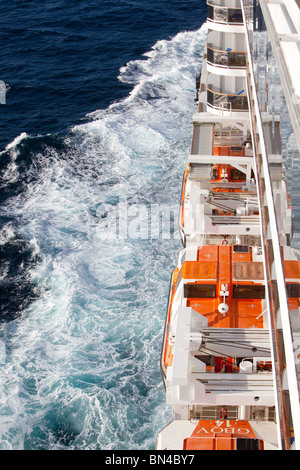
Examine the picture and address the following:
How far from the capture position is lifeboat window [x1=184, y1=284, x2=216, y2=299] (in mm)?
22922

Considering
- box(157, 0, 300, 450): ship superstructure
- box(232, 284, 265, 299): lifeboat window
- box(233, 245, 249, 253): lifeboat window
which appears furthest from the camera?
box(233, 245, 249, 253): lifeboat window

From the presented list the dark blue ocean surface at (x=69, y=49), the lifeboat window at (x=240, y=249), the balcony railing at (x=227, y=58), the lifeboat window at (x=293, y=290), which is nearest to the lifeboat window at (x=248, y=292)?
the lifeboat window at (x=240, y=249)

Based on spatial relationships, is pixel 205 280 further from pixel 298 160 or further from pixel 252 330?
pixel 298 160

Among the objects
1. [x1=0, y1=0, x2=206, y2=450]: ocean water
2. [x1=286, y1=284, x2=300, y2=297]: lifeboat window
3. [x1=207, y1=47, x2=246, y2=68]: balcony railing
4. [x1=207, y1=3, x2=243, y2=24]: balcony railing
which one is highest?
[x1=207, y1=3, x2=243, y2=24]: balcony railing

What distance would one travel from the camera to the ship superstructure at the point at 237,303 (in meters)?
13.9

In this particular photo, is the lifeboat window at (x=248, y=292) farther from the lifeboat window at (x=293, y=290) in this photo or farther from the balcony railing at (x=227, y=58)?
the balcony railing at (x=227, y=58)

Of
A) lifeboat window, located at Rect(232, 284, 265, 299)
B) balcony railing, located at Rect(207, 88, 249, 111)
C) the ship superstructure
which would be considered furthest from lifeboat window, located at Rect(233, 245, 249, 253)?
balcony railing, located at Rect(207, 88, 249, 111)

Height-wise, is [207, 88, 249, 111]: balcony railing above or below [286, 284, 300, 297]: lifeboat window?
below

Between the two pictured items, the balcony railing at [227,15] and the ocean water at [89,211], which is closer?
the ocean water at [89,211]

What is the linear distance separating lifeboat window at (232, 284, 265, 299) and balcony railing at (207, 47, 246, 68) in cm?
1614

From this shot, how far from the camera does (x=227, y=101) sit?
34.0m

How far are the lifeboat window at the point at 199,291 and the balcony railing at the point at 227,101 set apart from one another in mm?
14231

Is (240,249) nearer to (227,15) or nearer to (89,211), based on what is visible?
(89,211)

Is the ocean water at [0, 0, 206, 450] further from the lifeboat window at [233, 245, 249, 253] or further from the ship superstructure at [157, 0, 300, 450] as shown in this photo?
the lifeboat window at [233, 245, 249, 253]
